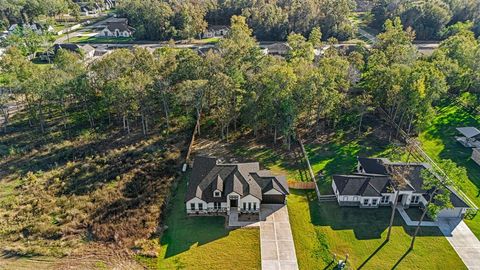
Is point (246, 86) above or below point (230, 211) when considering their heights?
above

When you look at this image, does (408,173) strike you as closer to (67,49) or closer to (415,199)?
(415,199)

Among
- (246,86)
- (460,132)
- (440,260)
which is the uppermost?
(246,86)

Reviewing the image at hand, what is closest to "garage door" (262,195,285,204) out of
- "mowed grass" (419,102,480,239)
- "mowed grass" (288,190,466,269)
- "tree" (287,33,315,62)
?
"mowed grass" (288,190,466,269)

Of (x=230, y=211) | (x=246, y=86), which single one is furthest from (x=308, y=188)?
(x=246, y=86)

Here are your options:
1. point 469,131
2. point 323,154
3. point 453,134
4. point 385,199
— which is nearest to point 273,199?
point 385,199

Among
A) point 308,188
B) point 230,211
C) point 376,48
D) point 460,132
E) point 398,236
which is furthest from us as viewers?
point 376,48

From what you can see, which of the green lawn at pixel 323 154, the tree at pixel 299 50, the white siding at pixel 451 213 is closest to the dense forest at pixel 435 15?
the tree at pixel 299 50

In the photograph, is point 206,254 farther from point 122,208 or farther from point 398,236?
point 398,236
